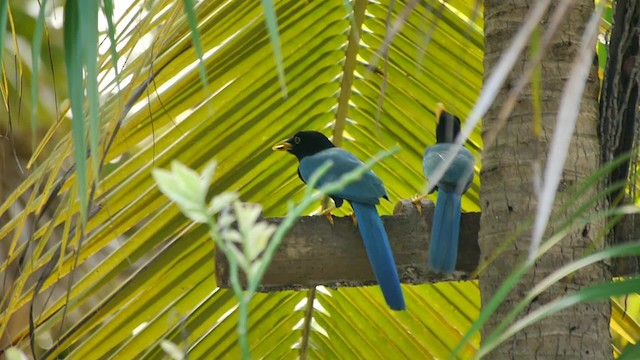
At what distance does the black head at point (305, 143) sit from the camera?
2.87m

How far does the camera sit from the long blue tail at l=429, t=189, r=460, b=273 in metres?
2.20

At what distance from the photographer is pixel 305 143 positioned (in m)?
2.95

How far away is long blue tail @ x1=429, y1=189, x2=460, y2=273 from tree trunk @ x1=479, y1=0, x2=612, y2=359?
9.7 inches

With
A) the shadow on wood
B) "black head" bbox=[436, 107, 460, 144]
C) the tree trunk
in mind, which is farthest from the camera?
"black head" bbox=[436, 107, 460, 144]

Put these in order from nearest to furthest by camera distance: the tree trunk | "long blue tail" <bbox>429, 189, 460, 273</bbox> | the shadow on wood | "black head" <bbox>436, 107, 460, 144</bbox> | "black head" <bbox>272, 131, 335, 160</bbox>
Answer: the tree trunk
"long blue tail" <bbox>429, 189, 460, 273</bbox>
the shadow on wood
"black head" <bbox>436, 107, 460, 144</bbox>
"black head" <bbox>272, 131, 335, 160</bbox>

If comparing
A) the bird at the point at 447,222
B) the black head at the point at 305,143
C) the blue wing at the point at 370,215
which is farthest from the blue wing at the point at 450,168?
the black head at the point at 305,143

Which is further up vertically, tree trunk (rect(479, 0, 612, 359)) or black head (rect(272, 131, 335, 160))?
black head (rect(272, 131, 335, 160))

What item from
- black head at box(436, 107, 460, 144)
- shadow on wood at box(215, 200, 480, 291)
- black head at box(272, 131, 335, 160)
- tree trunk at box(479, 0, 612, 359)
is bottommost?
tree trunk at box(479, 0, 612, 359)

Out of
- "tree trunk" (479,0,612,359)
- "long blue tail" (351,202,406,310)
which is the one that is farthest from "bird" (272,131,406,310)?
"tree trunk" (479,0,612,359)

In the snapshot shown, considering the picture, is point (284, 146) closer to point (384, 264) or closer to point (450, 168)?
point (450, 168)

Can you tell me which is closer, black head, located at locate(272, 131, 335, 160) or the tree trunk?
the tree trunk

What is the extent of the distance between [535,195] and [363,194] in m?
0.70

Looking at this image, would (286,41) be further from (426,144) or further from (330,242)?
(330,242)

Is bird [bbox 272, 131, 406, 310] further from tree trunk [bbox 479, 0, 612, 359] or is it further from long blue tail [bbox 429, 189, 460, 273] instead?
tree trunk [bbox 479, 0, 612, 359]
